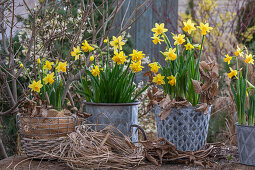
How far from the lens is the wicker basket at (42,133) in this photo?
52.1 inches

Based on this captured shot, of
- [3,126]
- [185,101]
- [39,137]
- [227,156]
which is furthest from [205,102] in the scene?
[3,126]

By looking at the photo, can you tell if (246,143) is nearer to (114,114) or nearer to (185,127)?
(185,127)

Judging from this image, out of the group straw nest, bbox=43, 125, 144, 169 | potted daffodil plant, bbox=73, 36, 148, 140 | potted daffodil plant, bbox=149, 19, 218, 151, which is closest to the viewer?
straw nest, bbox=43, 125, 144, 169

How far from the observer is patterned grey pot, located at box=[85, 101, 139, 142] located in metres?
1.43

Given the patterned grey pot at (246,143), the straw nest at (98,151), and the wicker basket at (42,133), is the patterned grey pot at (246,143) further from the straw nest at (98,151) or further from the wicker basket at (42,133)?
the wicker basket at (42,133)

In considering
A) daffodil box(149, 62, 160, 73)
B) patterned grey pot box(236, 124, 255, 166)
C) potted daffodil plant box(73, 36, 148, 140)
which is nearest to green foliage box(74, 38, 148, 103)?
potted daffodil plant box(73, 36, 148, 140)

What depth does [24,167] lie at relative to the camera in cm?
129

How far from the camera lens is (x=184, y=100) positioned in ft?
4.50

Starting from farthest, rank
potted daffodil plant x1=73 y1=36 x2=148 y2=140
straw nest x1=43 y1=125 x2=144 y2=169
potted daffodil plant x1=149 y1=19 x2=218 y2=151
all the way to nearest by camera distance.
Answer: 1. potted daffodil plant x1=73 y1=36 x2=148 y2=140
2. potted daffodil plant x1=149 y1=19 x2=218 y2=151
3. straw nest x1=43 y1=125 x2=144 y2=169

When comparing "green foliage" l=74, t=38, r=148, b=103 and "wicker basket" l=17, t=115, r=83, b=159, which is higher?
"green foliage" l=74, t=38, r=148, b=103

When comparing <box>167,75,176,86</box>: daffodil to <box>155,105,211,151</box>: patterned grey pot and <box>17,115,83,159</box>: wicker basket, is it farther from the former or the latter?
<box>17,115,83,159</box>: wicker basket

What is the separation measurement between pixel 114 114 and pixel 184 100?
0.34 metres

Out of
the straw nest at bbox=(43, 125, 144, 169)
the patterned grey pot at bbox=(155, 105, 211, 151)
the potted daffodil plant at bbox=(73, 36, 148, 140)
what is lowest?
the straw nest at bbox=(43, 125, 144, 169)

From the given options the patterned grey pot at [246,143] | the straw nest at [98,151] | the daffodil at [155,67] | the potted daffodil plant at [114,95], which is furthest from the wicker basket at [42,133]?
the patterned grey pot at [246,143]
